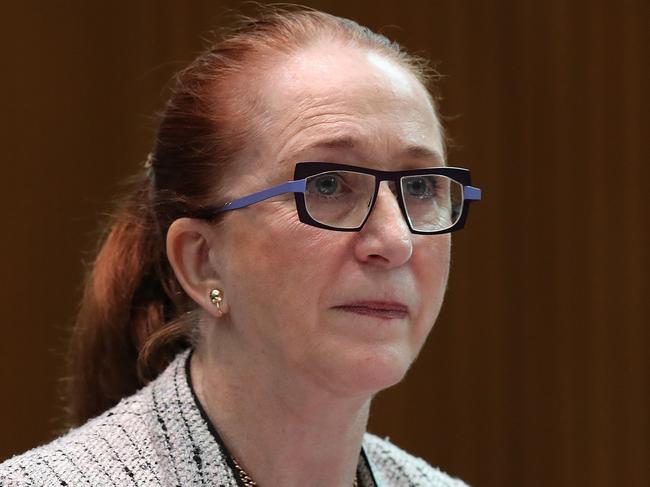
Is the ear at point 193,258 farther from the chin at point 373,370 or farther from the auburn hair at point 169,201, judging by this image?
the chin at point 373,370

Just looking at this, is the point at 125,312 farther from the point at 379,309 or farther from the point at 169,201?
the point at 379,309

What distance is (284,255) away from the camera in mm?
1610

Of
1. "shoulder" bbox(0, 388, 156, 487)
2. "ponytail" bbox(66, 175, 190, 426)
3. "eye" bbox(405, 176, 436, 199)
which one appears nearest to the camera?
"shoulder" bbox(0, 388, 156, 487)

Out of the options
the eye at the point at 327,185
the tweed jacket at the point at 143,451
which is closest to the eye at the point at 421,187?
the eye at the point at 327,185

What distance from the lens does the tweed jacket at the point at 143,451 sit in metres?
1.60

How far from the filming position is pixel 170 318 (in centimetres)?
196

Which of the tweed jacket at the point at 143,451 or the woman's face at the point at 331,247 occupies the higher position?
the woman's face at the point at 331,247

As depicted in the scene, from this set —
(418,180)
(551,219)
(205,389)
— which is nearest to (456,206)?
(418,180)

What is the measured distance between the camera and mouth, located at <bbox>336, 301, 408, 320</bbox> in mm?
1607

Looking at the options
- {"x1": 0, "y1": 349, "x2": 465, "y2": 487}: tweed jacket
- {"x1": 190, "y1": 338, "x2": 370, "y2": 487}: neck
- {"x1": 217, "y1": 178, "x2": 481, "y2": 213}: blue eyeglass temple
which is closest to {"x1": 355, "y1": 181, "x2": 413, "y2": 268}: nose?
{"x1": 217, "y1": 178, "x2": 481, "y2": 213}: blue eyeglass temple

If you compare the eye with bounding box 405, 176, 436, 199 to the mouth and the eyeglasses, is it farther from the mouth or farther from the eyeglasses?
the mouth

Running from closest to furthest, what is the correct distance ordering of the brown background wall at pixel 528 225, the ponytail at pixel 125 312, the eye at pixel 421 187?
1. the eye at pixel 421 187
2. the ponytail at pixel 125 312
3. the brown background wall at pixel 528 225

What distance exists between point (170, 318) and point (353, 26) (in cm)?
60

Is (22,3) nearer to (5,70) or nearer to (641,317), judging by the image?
(5,70)
